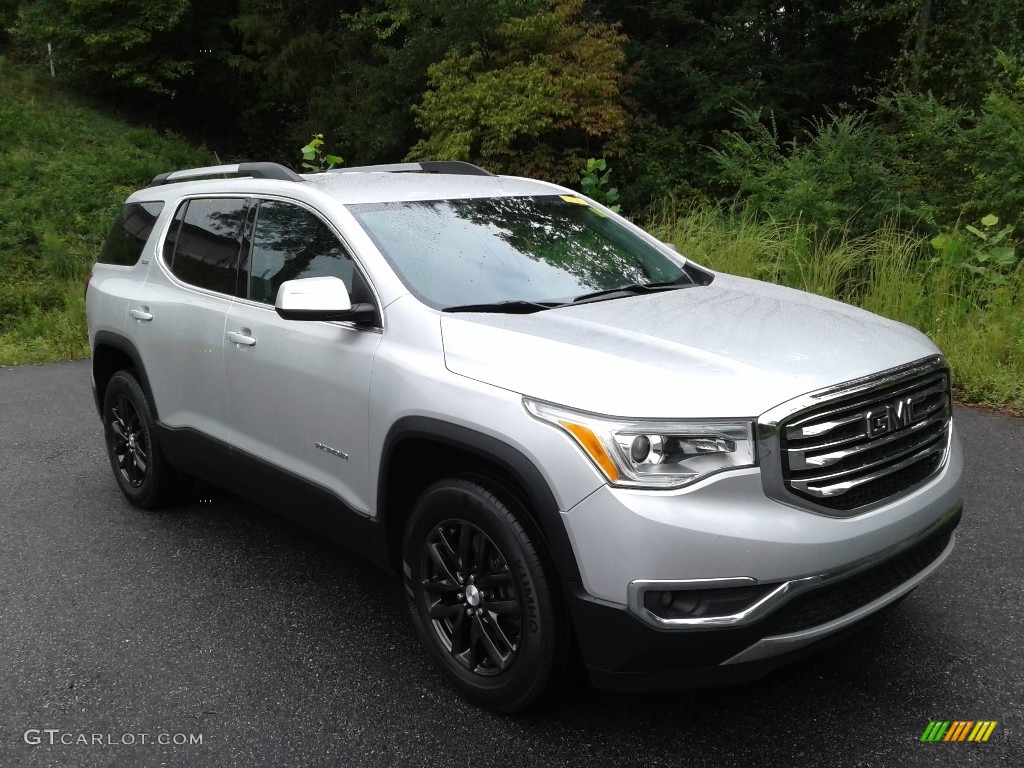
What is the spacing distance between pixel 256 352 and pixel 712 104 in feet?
59.6

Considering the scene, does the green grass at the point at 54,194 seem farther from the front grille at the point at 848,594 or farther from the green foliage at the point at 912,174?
the front grille at the point at 848,594

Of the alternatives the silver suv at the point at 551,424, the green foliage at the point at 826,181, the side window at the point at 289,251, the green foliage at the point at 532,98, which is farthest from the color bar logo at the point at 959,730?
the green foliage at the point at 532,98

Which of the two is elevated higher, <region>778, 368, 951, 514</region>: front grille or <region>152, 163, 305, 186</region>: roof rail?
<region>152, 163, 305, 186</region>: roof rail

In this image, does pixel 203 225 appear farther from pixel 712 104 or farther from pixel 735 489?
pixel 712 104

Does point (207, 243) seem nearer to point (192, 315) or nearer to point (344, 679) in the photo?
point (192, 315)

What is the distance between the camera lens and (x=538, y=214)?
4211mm

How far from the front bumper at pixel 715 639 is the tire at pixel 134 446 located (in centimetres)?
301

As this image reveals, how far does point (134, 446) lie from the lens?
5.14 metres

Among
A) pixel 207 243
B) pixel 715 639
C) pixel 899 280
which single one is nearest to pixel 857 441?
pixel 715 639

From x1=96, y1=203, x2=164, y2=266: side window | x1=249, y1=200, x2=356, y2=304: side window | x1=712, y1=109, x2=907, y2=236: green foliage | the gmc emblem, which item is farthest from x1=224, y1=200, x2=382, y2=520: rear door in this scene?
x1=712, y1=109, x2=907, y2=236: green foliage

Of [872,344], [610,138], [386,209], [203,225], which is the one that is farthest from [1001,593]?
[610,138]

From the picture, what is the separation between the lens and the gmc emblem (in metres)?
2.81

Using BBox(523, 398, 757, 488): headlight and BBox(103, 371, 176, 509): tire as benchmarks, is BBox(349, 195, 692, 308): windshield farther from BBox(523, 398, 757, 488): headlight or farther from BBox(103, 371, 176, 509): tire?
BBox(103, 371, 176, 509): tire

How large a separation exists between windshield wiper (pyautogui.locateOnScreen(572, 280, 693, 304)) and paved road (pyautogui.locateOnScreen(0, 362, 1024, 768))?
4.82 feet
